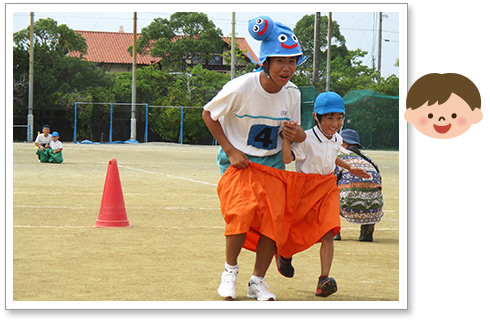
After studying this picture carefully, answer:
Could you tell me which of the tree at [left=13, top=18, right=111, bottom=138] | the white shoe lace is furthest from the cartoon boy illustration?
the tree at [left=13, top=18, right=111, bottom=138]

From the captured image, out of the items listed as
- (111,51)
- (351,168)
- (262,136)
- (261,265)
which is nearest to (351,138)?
(351,168)

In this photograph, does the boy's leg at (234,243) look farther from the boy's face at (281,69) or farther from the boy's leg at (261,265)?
the boy's face at (281,69)

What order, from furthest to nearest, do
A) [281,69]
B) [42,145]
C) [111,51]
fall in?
1. [111,51]
2. [42,145]
3. [281,69]

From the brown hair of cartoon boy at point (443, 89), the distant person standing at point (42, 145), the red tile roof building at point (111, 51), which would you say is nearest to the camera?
the brown hair of cartoon boy at point (443, 89)

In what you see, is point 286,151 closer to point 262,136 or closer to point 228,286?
point 262,136

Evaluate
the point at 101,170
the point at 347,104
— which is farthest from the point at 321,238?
the point at 347,104

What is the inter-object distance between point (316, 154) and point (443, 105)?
1115 mm

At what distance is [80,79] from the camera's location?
45.1 metres

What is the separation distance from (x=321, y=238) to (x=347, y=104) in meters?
30.1

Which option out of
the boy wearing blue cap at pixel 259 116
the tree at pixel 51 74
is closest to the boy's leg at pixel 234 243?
the boy wearing blue cap at pixel 259 116

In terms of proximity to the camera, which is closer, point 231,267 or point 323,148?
point 231,267

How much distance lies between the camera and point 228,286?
5645 millimetres

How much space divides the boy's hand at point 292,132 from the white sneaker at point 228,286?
99 cm

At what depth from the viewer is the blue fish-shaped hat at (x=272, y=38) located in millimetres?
5492
